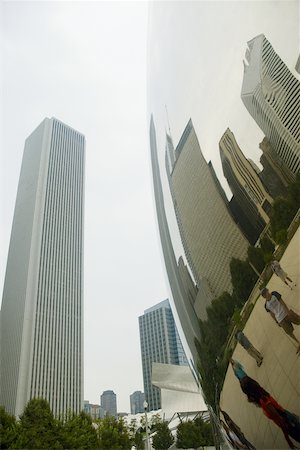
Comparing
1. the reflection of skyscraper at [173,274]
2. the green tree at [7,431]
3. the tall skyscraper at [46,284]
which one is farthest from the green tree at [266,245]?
the tall skyscraper at [46,284]

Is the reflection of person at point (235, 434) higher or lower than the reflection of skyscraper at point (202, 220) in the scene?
lower

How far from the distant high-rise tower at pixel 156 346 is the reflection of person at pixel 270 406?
322 ft

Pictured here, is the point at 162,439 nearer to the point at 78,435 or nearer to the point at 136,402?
the point at 78,435

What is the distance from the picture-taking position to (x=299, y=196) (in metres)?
1.80

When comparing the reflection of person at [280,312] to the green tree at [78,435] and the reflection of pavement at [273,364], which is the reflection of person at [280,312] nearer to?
the reflection of pavement at [273,364]

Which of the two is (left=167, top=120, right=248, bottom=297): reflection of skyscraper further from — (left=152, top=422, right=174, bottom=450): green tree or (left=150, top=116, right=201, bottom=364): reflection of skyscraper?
(left=152, top=422, right=174, bottom=450): green tree

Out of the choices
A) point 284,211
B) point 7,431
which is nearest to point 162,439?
point 7,431

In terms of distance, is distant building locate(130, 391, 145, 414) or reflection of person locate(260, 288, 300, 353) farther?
distant building locate(130, 391, 145, 414)

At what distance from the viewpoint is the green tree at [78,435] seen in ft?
95.7

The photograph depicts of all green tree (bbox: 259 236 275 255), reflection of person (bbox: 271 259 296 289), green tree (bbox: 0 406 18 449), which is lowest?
reflection of person (bbox: 271 259 296 289)

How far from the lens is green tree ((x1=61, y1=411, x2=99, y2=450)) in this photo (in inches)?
1148

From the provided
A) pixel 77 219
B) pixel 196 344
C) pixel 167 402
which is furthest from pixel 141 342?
pixel 196 344

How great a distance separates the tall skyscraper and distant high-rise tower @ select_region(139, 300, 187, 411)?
16.1m

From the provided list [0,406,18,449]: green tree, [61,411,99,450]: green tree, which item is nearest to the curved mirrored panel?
[0,406,18,449]: green tree
